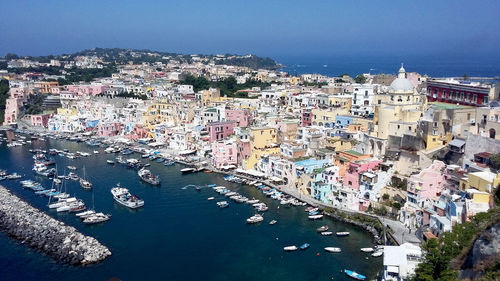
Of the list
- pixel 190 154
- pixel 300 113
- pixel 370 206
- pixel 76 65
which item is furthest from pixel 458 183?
pixel 76 65

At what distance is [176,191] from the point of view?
27.2m

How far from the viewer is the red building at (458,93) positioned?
81.5 feet

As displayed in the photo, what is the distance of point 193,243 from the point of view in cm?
2048

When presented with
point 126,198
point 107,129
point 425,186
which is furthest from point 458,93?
point 107,129

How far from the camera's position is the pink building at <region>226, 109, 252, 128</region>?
37344mm

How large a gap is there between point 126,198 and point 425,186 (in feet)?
51.9

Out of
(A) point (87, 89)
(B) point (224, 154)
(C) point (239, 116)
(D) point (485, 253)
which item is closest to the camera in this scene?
(D) point (485, 253)

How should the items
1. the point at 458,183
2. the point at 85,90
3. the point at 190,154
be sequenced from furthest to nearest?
the point at 85,90, the point at 190,154, the point at 458,183

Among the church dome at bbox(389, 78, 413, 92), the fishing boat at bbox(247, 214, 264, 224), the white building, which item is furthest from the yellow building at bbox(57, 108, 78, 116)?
the church dome at bbox(389, 78, 413, 92)

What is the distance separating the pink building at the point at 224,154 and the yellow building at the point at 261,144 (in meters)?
1.53

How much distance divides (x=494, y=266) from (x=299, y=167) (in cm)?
1472

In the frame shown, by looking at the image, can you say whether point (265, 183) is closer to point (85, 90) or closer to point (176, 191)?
point (176, 191)

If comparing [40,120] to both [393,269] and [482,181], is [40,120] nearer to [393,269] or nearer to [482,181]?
[393,269]

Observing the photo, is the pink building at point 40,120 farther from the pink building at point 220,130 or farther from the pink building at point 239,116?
the pink building at point 220,130
